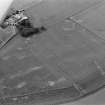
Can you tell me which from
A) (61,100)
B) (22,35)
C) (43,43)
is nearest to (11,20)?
(22,35)

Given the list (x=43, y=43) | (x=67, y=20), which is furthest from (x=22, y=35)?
(x=67, y=20)

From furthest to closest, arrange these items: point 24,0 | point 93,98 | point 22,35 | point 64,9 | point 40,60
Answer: point 24,0
point 64,9
point 22,35
point 40,60
point 93,98

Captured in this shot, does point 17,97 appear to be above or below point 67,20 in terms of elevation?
below

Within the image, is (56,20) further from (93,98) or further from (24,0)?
(93,98)

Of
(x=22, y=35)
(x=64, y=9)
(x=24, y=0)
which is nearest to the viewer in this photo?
(x=22, y=35)

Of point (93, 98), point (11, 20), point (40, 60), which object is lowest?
point (93, 98)

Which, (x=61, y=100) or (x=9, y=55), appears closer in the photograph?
(x=61, y=100)

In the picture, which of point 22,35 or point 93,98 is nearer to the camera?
point 93,98

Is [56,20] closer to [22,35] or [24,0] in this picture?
[22,35]

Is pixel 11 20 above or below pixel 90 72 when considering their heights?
above

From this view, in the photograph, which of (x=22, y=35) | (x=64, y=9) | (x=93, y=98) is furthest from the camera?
(x=64, y=9)
